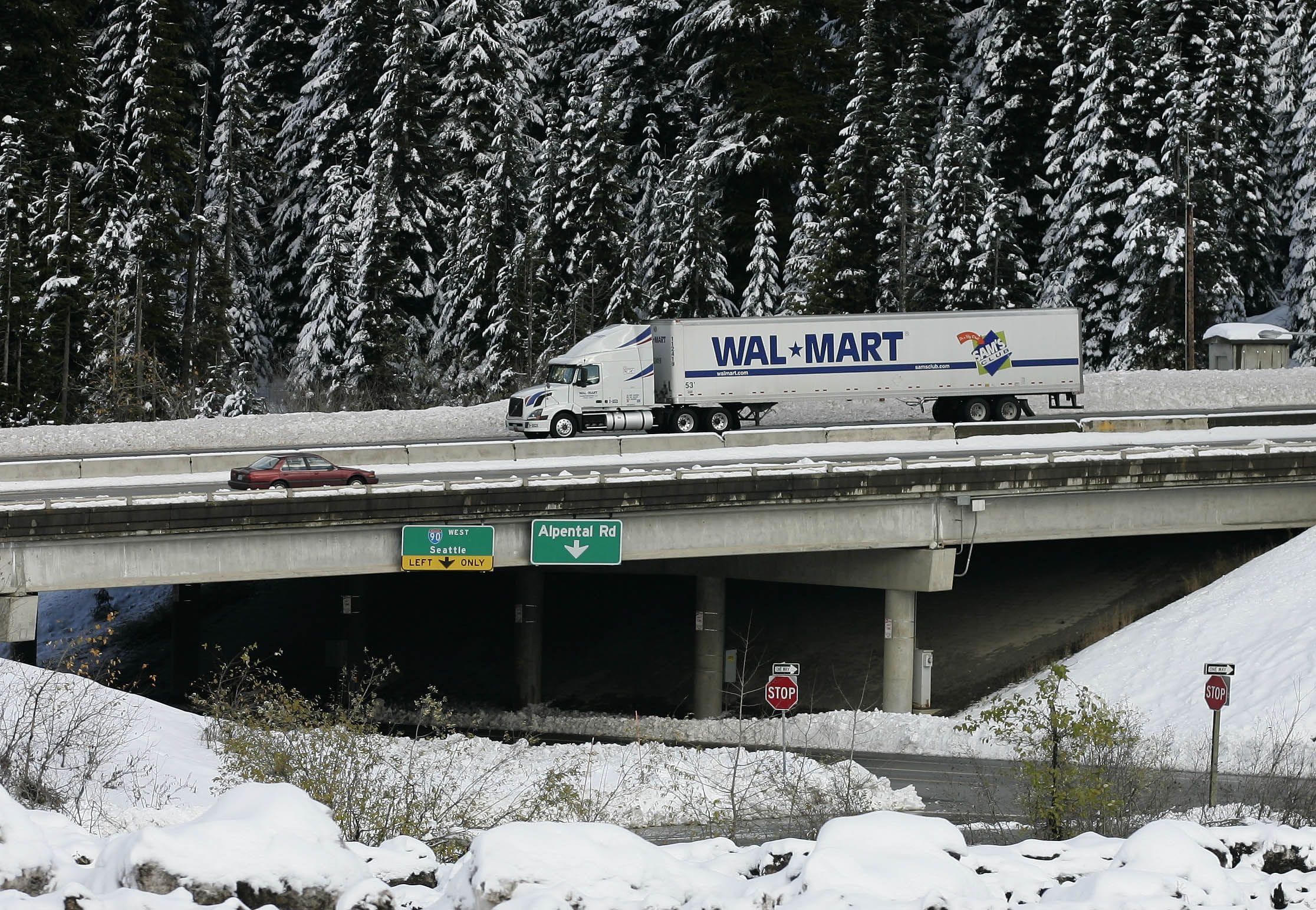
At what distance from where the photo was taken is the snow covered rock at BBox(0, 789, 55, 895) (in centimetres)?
803

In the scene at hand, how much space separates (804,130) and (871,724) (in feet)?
141

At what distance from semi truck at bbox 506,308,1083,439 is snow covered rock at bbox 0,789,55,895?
3100 cm

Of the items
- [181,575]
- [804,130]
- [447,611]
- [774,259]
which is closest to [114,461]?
[181,575]

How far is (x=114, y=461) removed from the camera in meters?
31.0

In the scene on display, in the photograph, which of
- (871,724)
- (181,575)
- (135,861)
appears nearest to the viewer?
(135,861)

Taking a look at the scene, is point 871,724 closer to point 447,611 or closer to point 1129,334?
point 447,611

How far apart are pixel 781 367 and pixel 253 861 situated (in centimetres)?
3306

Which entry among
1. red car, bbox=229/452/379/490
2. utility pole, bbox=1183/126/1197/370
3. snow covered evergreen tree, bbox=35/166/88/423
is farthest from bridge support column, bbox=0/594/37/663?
utility pole, bbox=1183/126/1197/370

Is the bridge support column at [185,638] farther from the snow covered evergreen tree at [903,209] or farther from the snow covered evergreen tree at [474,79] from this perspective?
the snow covered evergreen tree at [903,209]

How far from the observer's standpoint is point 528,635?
1358 inches

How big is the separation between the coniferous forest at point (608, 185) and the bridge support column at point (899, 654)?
2757 cm

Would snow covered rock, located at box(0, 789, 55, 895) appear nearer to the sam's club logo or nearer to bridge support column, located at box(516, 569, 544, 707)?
bridge support column, located at box(516, 569, 544, 707)

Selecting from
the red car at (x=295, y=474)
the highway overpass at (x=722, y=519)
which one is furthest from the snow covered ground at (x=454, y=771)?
the red car at (x=295, y=474)

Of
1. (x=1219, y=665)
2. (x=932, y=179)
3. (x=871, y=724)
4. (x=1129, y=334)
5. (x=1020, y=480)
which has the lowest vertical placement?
(x=871, y=724)
